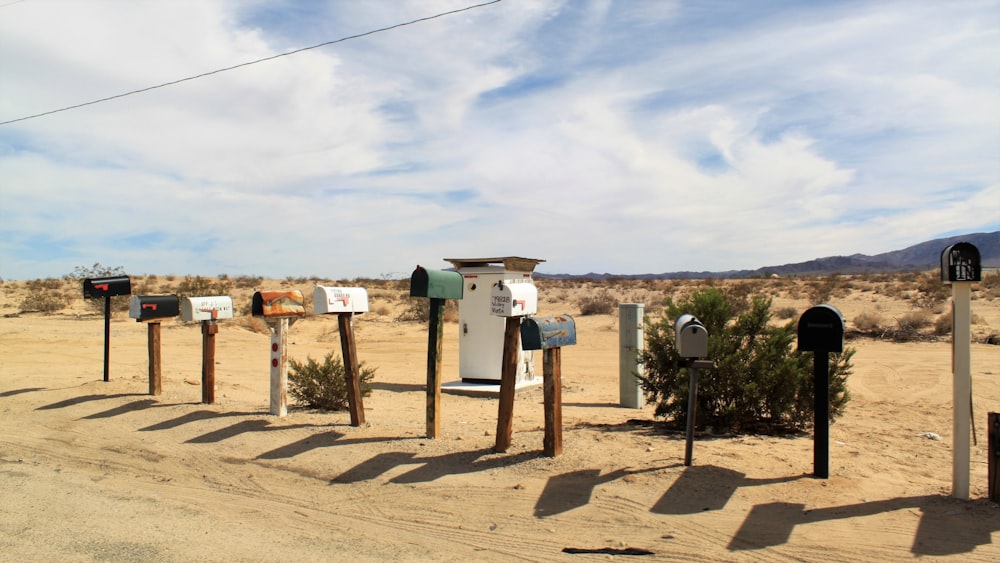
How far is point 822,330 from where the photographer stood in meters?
6.13

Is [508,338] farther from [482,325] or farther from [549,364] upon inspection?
[482,325]

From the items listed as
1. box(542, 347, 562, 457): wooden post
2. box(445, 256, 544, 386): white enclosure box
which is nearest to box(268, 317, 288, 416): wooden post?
box(542, 347, 562, 457): wooden post

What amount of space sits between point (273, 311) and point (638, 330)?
5.63 meters

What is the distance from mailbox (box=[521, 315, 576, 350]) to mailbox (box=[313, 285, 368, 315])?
2278 mm

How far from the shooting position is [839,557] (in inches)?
183

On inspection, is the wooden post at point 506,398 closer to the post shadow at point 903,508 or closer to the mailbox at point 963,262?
the post shadow at point 903,508

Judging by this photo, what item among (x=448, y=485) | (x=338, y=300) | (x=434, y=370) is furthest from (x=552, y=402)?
(x=338, y=300)

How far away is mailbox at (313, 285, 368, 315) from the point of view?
817cm

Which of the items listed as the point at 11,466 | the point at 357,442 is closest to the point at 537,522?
the point at 357,442

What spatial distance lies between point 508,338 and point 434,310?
3.56ft

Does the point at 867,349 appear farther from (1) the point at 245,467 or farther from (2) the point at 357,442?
(1) the point at 245,467

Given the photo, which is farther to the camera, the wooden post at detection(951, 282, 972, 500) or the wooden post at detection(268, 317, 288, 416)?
the wooden post at detection(268, 317, 288, 416)

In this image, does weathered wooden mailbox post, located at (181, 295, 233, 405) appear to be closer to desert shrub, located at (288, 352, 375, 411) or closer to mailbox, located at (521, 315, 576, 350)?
desert shrub, located at (288, 352, 375, 411)

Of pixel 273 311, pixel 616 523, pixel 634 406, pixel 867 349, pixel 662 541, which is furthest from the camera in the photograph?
pixel 867 349
